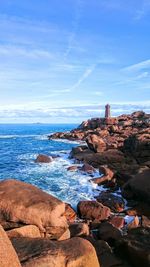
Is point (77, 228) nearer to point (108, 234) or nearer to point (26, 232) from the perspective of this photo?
point (108, 234)

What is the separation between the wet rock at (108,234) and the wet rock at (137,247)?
194cm

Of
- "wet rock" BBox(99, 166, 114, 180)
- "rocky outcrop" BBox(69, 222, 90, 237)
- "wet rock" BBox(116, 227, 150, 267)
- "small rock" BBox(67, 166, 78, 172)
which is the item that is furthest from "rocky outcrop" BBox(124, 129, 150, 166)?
"wet rock" BBox(116, 227, 150, 267)

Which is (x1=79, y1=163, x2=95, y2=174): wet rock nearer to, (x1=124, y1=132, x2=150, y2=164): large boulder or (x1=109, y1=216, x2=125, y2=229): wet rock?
(x1=124, y1=132, x2=150, y2=164): large boulder

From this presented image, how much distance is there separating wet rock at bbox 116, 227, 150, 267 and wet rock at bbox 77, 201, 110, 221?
6507 mm

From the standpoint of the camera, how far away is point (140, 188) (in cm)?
2502

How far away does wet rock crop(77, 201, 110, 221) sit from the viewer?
21.4 m

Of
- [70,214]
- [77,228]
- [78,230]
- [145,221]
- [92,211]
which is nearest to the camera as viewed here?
[78,230]

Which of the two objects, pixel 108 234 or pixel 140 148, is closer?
pixel 108 234

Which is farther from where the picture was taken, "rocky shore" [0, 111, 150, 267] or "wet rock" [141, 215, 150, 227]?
"wet rock" [141, 215, 150, 227]

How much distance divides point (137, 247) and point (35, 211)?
4343 mm

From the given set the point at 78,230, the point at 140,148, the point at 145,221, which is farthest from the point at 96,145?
the point at 78,230

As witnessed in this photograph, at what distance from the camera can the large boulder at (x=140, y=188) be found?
24.7 metres

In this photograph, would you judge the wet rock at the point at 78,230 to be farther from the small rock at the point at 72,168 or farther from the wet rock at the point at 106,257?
the small rock at the point at 72,168

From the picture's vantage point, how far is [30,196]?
588 inches
